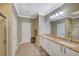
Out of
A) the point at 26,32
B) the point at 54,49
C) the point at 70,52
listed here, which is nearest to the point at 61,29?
the point at 54,49

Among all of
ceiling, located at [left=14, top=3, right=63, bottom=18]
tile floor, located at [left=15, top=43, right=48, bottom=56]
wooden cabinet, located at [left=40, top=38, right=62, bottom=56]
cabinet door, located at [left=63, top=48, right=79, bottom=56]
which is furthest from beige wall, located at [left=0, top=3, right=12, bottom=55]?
cabinet door, located at [left=63, top=48, right=79, bottom=56]

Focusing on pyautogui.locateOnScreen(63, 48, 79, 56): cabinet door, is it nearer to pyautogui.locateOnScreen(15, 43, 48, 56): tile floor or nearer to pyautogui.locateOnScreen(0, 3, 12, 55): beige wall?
pyautogui.locateOnScreen(0, 3, 12, 55): beige wall

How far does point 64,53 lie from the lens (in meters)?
2.26

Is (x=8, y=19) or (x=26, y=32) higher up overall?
(x=8, y=19)

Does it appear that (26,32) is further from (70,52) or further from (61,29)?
(70,52)

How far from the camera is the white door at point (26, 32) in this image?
705 centimetres

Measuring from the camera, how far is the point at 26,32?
722 cm

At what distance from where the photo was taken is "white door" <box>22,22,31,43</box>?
705 cm

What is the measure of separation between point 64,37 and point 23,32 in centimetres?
449

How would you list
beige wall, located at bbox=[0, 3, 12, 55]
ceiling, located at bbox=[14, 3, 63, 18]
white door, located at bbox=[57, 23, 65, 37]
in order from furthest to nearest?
ceiling, located at bbox=[14, 3, 63, 18] → white door, located at bbox=[57, 23, 65, 37] → beige wall, located at bbox=[0, 3, 12, 55]

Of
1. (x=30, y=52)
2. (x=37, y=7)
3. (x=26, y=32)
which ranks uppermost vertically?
(x=37, y=7)

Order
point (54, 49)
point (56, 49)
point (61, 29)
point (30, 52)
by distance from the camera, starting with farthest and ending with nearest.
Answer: point (30, 52) < point (61, 29) < point (54, 49) < point (56, 49)

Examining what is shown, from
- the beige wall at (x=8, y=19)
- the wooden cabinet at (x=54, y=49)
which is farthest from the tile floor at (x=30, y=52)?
the beige wall at (x=8, y=19)

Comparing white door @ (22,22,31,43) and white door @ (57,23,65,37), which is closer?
white door @ (57,23,65,37)
